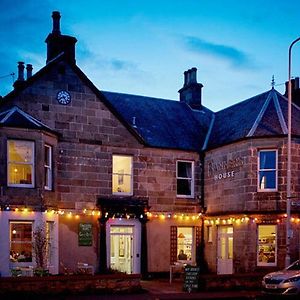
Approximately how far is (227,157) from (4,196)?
1039 cm

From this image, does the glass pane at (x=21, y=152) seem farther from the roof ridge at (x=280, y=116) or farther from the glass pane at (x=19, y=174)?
the roof ridge at (x=280, y=116)

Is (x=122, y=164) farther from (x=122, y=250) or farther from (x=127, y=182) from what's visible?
(x=122, y=250)

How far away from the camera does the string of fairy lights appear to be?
76.9ft

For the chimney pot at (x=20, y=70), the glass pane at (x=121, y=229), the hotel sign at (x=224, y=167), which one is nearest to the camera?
the hotel sign at (x=224, y=167)

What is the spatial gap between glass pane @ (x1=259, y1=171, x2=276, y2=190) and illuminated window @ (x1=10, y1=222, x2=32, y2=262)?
10145 millimetres

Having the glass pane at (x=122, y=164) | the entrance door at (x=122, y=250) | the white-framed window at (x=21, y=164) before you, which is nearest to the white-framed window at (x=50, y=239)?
the white-framed window at (x=21, y=164)

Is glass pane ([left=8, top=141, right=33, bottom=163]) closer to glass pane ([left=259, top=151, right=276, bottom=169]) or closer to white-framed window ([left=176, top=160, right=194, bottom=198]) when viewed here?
white-framed window ([left=176, top=160, right=194, bottom=198])

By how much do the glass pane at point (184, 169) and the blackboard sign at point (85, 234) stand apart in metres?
5.61

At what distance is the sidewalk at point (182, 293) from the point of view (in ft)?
64.1

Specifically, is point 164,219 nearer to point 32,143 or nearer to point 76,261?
point 76,261

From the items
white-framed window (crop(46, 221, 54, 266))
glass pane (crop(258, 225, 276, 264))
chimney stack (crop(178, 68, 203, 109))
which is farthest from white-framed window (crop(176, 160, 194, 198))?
white-framed window (crop(46, 221, 54, 266))

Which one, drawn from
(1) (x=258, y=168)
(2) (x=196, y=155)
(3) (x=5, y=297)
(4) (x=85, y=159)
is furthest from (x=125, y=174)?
(3) (x=5, y=297)

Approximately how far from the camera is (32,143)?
22.5 meters

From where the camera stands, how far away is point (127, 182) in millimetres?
26297
